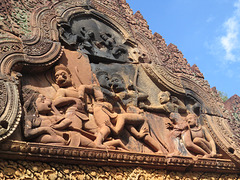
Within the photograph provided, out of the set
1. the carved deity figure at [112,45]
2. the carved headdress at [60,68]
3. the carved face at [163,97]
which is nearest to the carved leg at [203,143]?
the carved face at [163,97]

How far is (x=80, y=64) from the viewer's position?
6531 mm

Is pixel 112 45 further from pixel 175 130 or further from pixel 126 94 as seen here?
pixel 175 130

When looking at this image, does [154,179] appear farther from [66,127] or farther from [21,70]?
[21,70]

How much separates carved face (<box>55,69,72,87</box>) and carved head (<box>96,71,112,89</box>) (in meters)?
0.75

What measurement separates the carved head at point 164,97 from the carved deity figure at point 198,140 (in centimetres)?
62

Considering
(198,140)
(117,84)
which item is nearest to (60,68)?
(117,84)

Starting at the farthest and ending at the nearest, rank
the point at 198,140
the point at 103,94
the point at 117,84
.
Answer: the point at 198,140 < the point at 117,84 < the point at 103,94

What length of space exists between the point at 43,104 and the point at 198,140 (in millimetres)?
3439

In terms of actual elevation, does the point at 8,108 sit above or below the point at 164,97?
below

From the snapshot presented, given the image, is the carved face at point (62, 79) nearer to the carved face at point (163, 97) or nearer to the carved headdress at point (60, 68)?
the carved headdress at point (60, 68)

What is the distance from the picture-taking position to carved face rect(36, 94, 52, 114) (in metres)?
5.30

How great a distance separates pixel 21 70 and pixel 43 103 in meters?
0.76

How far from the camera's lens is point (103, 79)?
6609 millimetres

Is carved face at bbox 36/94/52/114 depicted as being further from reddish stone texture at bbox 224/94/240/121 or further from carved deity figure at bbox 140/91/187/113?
reddish stone texture at bbox 224/94/240/121
